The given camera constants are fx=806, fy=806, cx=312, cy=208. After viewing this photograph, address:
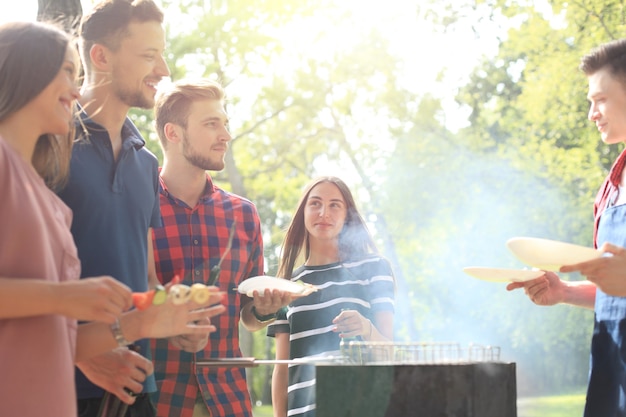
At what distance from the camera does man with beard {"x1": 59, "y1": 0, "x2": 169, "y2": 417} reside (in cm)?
267

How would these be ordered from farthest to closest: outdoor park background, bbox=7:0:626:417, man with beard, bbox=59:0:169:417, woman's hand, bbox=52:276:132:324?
1. outdoor park background, bbox=7:0:626:417
2. man with beard, bbox=59:0:169:417
3. woman's hand, bbox=52:276:132:324

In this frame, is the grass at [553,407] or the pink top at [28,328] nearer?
the pink top at [28,328]

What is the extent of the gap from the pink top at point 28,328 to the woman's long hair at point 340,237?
2.26m

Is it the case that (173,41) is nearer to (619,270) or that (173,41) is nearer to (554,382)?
(619,270)

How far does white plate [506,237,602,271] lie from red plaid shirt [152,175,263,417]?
1.33 meters

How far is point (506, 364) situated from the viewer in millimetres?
2775

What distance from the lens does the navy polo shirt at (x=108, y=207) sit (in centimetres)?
269

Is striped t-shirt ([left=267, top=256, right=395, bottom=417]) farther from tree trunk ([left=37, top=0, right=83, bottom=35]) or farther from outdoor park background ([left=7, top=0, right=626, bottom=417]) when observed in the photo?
outdoor park background ([left=7, top=0, right=626, bottom=417])

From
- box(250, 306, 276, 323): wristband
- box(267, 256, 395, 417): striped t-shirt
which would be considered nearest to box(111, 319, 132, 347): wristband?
box(250, 306, 276, 323): wristband

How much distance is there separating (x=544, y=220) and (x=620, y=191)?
1346 centimetres

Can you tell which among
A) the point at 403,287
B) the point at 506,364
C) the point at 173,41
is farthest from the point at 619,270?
the point at 403,287

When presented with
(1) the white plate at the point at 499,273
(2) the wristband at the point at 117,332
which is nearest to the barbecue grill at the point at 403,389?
(1) the white plate at the point at 499,273

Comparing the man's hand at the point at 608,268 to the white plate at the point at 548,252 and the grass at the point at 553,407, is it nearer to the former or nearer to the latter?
the white plate at the point at 548,252

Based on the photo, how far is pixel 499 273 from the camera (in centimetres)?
293
